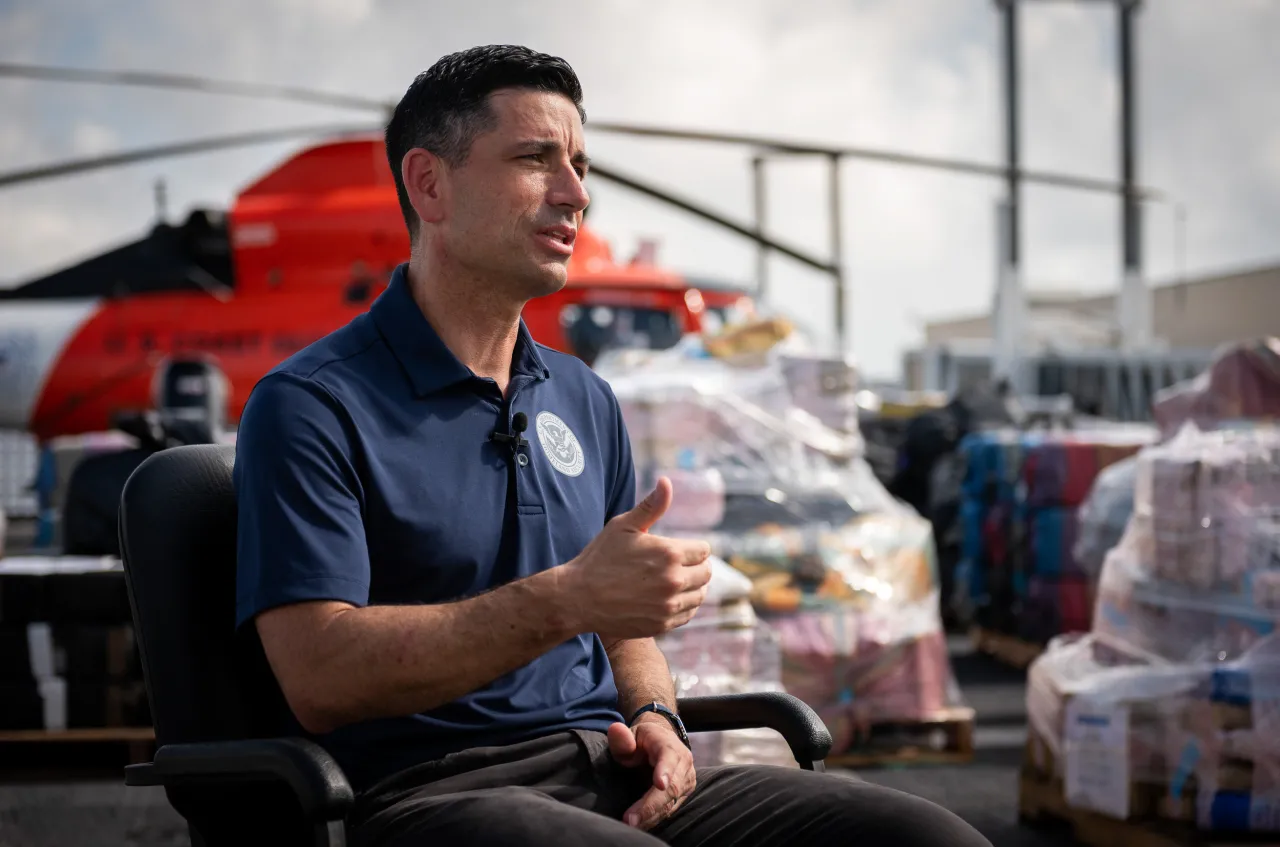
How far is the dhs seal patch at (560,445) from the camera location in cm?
190

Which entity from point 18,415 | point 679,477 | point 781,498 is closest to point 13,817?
point 679,477

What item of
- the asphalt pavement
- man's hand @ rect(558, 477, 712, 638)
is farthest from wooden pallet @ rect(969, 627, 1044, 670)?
man's hand @ rect(558, 477, 712, 638)

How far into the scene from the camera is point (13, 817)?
13.9 feet

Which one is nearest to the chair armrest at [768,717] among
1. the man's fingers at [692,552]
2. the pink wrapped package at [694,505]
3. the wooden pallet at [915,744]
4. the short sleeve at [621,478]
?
the short sleeve at [621,478]

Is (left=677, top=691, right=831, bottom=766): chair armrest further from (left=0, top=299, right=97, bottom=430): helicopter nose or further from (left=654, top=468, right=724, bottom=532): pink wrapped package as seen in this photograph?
(left=0, top=299, right=97, bottom=430): helicopter nose

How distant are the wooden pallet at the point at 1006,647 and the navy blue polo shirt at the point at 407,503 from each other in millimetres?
5161

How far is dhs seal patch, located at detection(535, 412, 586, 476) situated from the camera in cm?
190

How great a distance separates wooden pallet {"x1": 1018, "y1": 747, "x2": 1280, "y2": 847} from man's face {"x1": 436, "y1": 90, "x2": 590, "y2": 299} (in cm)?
250

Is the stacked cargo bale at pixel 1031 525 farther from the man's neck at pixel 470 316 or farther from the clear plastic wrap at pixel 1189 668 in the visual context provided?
the man's neck at pixel 470 316

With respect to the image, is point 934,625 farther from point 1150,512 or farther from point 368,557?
point 368,557

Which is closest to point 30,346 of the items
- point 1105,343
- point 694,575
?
point 694,575

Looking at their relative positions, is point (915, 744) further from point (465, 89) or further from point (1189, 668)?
A: point (465, 89)

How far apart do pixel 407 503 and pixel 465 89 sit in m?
0.58

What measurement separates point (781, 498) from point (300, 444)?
3411mm
